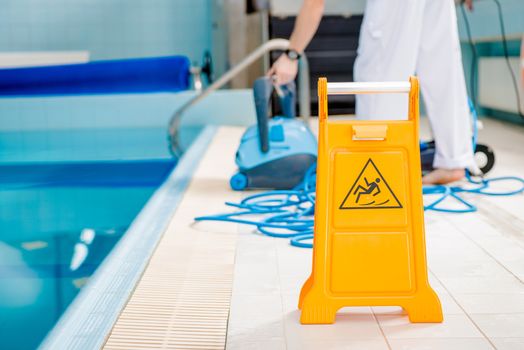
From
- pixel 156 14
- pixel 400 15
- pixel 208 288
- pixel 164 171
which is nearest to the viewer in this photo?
pixel 208 288

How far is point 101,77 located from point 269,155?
10.0ft

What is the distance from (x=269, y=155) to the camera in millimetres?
2994

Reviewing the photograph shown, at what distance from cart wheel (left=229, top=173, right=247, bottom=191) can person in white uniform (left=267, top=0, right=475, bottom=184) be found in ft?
1.45

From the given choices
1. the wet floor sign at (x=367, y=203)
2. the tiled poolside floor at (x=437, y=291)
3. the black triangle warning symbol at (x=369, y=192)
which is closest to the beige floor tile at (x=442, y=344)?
the tiled poolside floor at (x=437, y=291)

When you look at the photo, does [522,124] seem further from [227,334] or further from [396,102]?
[227,334]

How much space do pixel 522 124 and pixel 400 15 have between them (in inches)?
120

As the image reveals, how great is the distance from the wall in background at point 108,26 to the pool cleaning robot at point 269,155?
4382 mm

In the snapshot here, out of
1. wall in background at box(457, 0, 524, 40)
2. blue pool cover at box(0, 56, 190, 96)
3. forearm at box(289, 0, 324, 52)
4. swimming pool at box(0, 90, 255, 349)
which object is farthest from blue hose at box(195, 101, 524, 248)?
blue pool cover at box(0, 56, 190, 96)

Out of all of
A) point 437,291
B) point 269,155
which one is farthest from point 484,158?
point 437,291

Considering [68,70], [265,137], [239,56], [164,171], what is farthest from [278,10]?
[265,137]

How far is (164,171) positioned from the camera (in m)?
4.07

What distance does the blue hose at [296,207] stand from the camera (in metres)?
2.36

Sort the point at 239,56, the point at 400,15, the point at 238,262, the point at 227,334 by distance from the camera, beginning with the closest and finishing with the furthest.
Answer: the point at 227,334 → the point at 238,262 → the point at 400,15 → the point at 239,56

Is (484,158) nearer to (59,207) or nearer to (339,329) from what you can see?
(59,207)
